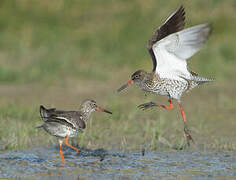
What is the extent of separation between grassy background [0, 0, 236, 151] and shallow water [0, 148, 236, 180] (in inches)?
15.8

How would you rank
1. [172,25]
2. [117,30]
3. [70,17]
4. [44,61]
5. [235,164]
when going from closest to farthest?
[235,164] → [172,25] → [44,61] → [117,30] → [70,17]

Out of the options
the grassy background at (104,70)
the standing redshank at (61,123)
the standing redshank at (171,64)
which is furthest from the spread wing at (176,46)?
the standing redshank at (61,123)

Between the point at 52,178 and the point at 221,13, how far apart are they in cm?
1223

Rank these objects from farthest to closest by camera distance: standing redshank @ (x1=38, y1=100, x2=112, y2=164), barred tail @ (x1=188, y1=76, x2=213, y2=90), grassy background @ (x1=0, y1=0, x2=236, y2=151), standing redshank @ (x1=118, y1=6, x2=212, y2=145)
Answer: grassy background @ (x1=0, y1=0, x2=236, y2=151) → barred tail @ (x1=188, y1=76, x2=213, y2=90) → standing redshank @ (x1=118, y1=6, x2=212, y2=145) → standing redshank @ (x1=38, y1=100, x2=112, y2=164)

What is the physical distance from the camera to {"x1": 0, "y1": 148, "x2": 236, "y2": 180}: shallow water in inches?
281

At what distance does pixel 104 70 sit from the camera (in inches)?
589

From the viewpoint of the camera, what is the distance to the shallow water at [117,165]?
7.14 meters

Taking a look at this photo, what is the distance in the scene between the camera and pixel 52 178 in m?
7.00

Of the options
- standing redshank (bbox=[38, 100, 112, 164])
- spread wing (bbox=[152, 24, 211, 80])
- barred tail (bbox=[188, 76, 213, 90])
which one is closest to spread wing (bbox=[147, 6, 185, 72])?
spread wing (bbox=[152, 24, 211, 80])

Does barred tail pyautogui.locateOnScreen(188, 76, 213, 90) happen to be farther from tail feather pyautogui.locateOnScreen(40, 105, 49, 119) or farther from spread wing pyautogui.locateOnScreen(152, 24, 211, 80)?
tail feather pyautogui.locateOnScreen(40, 105, 49, 119)

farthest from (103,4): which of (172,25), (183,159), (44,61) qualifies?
(183,159)

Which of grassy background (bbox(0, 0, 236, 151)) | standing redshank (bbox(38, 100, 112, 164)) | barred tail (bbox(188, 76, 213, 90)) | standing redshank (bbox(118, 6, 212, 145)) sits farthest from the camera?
grassy background (bbox(0, 0, 236, 151))

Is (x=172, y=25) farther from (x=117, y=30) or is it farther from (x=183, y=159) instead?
(x=117, y=30)

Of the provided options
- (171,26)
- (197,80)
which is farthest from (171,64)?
(171,26)
